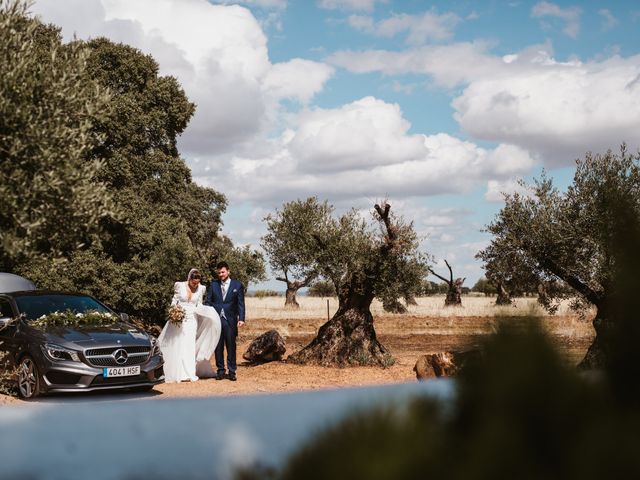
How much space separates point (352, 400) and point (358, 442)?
257mm

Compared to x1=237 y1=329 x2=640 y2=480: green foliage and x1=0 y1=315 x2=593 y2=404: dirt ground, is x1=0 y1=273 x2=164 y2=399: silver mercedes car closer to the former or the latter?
x1=0 y1=315 x2=593 y2=404: dirt ground

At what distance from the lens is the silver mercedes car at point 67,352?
12.6m

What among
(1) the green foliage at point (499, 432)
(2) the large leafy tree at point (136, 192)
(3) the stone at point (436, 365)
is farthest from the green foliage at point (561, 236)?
(1) the green foliage at point (499, 432)

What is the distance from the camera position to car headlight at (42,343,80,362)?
12.6 metres


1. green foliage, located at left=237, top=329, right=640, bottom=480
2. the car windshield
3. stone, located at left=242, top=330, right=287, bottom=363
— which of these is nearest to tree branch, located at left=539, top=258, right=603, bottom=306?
stone, located at left=242, top=330, right=287, bottom=363

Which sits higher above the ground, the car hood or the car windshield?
the car windshield

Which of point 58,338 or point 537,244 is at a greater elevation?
point 537,244

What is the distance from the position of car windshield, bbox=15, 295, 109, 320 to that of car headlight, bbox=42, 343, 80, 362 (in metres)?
1.17

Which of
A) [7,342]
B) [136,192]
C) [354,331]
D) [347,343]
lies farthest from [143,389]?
[136,192]

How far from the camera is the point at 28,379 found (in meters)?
12.9

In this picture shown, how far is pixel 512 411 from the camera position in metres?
1.97

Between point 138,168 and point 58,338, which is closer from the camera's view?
point 58,338

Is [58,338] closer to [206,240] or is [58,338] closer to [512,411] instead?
[512,411]

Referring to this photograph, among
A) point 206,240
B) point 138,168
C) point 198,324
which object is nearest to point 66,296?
point 198,324
